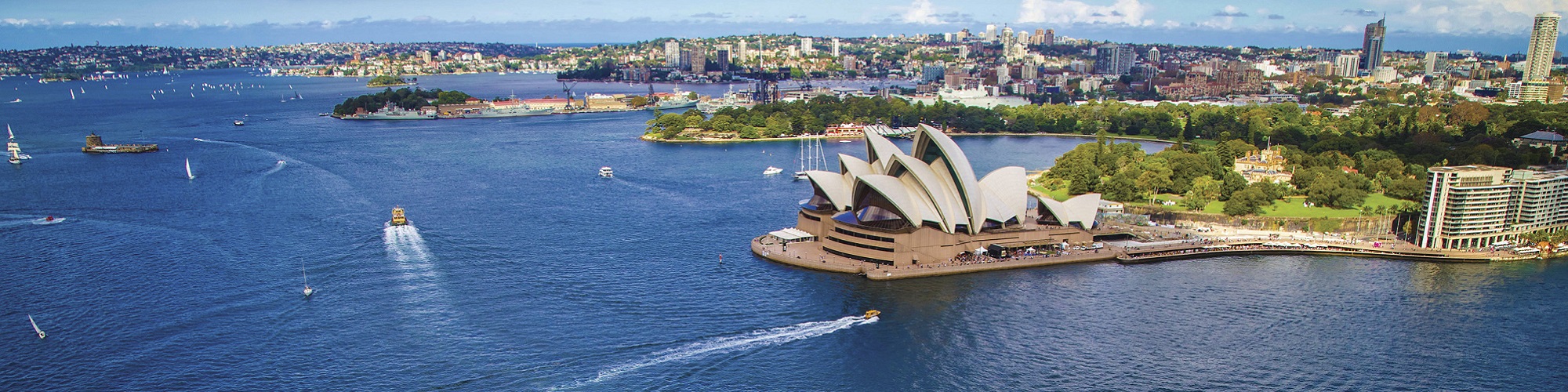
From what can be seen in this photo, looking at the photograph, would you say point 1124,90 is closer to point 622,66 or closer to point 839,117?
point 839,117

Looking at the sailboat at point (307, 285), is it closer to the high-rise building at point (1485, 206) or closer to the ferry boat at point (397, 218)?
the ferry boat at point (397, 218)

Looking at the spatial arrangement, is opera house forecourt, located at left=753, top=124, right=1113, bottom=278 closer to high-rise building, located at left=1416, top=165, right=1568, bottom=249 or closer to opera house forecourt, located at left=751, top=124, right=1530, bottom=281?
opera house forecourt, located at left=751, top=124, right=1530, bottom=281

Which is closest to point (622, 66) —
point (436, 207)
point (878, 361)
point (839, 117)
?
point (839, 117)

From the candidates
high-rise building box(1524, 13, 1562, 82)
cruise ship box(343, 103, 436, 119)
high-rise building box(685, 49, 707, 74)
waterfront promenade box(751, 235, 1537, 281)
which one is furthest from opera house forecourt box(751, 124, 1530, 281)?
high-rise building box(685, 49, 707, 74)

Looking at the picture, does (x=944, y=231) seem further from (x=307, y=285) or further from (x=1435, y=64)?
(x=1435, y=64)

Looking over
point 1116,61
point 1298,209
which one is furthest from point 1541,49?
point 1298,209

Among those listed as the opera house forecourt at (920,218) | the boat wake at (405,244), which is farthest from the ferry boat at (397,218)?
the opera house forecourt at (920,218)
